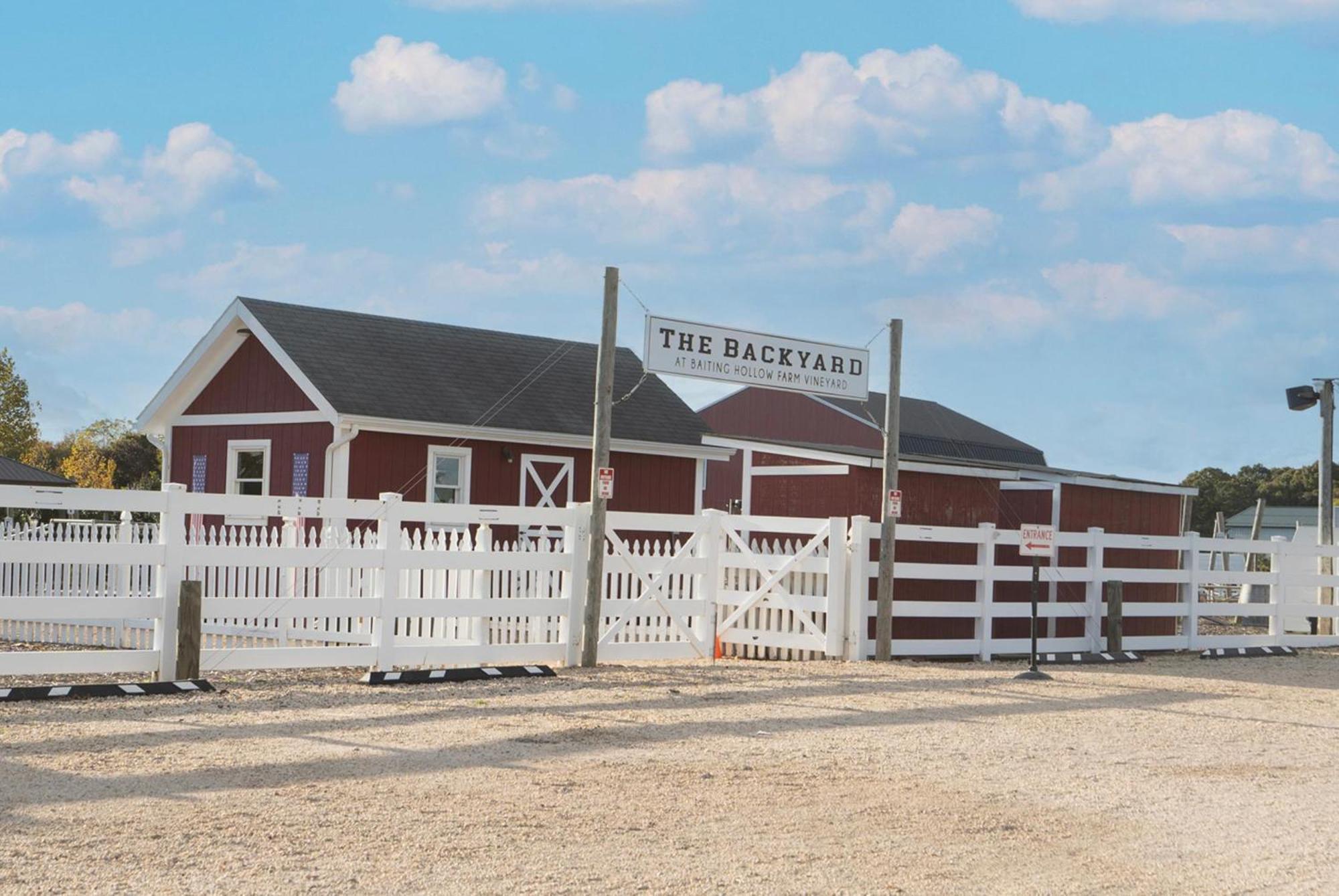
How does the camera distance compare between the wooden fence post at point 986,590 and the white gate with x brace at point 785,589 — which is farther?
the wooden fence post at point 986,590

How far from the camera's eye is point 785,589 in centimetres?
Answer: 1738

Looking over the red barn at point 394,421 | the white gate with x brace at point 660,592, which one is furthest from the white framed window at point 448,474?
the white gate with x brace at point 660,592

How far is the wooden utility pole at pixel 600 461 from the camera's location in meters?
15.4

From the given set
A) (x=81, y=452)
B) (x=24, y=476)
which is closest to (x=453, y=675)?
(x=24, y=476)

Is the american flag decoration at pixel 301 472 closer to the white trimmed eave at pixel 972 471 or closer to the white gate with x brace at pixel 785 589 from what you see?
the white trimmed eave at pixel 972 471

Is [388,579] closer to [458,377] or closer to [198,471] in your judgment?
[458,377]

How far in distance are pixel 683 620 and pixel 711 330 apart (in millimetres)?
3202

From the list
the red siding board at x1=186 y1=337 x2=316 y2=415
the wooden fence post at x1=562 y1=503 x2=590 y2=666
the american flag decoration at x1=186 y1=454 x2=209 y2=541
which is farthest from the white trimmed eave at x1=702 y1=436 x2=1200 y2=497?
the american flag decoration at x1=186 y1=454 x2=209 y2=541

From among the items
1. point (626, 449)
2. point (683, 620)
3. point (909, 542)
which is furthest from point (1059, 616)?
point (626, 449)

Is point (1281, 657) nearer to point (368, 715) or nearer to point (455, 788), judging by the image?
point (368, 715)

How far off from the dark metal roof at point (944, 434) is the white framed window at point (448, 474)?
23557 mm

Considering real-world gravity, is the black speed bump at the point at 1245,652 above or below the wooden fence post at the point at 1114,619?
below

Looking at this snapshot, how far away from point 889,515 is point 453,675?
19.2 ft

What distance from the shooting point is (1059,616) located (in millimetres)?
19641
